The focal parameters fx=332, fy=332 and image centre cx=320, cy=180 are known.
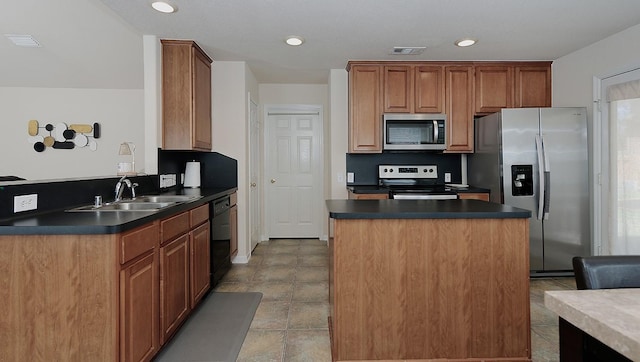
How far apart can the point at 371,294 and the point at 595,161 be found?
117 inches

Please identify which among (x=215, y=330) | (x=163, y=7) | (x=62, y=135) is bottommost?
(x=215, y=330)

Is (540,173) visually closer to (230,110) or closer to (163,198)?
(230,110)

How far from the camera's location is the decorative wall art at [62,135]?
3.38m

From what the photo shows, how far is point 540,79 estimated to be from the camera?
3.88m

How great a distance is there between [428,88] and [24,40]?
422cm

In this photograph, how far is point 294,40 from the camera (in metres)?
3.16

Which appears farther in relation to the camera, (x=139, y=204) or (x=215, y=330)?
(x=139, y=204)

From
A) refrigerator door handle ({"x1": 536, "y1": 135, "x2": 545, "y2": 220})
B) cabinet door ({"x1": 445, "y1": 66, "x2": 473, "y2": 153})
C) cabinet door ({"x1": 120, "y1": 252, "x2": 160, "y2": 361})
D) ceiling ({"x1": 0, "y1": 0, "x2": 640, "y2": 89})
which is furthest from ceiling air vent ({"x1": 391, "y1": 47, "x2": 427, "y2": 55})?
cabinet door ({"x1": 120, "y1": 252, "x2": 160, "y2": 361})

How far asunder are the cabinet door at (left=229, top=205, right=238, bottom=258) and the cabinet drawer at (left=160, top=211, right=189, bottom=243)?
48.3 inches

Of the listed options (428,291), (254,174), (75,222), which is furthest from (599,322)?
(254,174)

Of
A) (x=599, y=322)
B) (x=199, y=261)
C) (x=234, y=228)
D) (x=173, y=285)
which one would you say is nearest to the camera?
(x=599, y=322)

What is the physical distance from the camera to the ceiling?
254cm

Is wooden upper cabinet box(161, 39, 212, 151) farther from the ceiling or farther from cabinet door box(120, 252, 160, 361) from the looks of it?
cabinet door box(120, 252, 160, 361)

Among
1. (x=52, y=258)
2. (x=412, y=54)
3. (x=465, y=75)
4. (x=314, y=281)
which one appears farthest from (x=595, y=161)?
(x=52, y=258)
